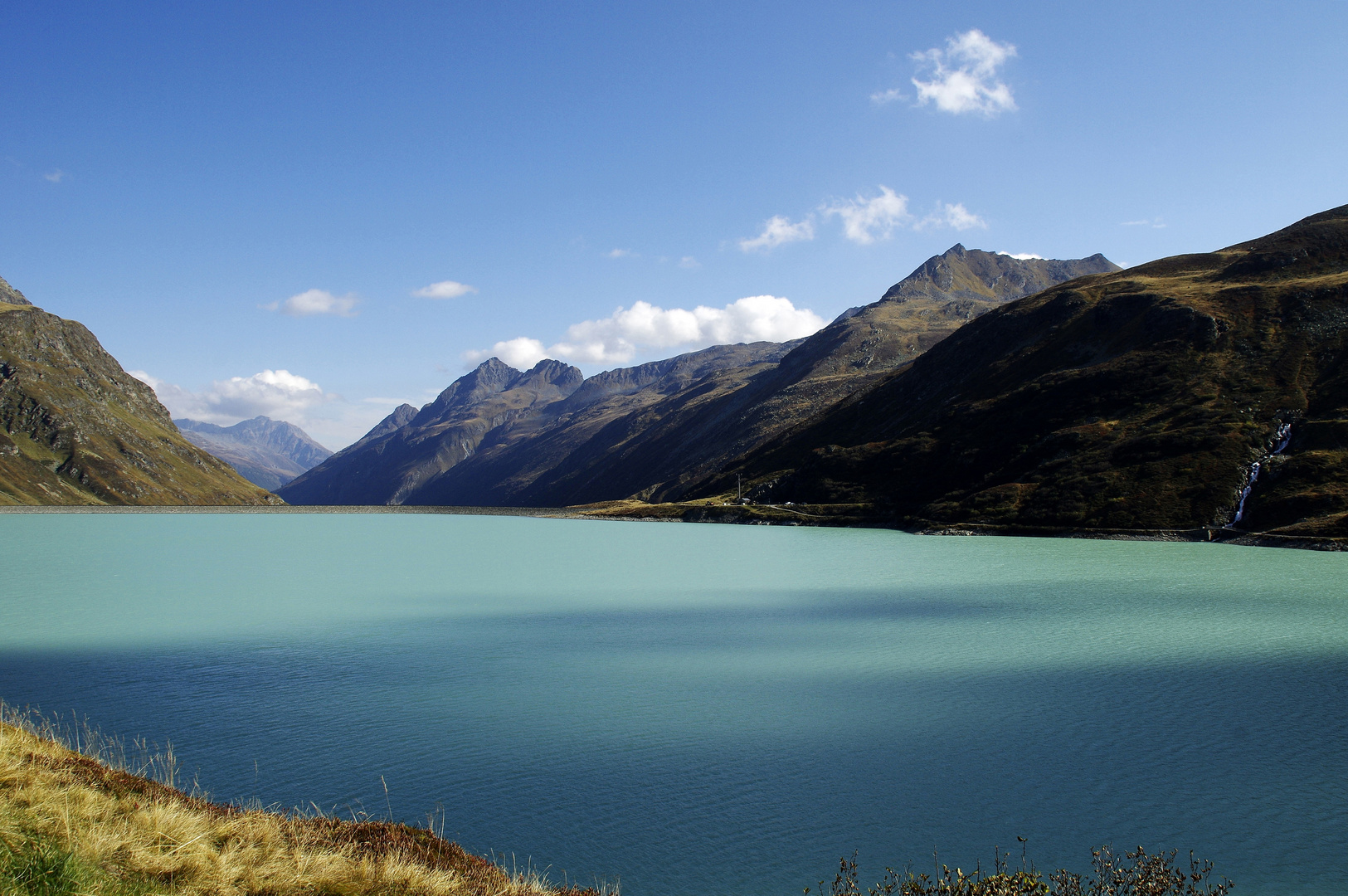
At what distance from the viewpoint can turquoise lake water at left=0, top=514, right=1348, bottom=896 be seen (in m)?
15.5

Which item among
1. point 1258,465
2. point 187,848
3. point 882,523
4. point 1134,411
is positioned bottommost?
point 882,523

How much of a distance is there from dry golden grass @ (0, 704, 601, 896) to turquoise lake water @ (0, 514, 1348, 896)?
2720 millimetres

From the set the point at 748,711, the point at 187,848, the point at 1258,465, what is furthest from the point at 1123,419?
the point at 187,848

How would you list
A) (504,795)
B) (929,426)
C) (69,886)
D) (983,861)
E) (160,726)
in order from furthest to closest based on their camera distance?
(929,426), (160,726), (504,795), (983,861), (69,886)

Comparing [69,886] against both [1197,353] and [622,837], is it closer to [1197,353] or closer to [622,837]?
[622,837]

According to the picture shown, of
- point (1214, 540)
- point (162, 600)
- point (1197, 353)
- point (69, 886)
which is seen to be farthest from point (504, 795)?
point (1197, 353)

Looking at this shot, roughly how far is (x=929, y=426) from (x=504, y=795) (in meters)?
142

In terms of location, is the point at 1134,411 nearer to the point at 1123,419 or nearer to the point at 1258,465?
the point at 1123,419

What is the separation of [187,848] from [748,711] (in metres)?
15.8

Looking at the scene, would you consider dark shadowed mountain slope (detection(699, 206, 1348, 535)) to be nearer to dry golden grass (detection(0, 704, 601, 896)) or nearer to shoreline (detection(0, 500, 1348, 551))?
shoreline (detection(0, 500, 1348, 551))

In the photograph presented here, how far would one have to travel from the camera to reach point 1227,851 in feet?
48.1

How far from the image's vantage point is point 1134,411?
116750mm

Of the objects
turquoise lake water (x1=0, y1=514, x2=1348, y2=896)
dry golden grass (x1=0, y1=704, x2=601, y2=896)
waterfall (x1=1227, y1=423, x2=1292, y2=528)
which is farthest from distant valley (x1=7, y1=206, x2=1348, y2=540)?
dry golden grass (x1=0, y1=704, x2=601, y2=896)

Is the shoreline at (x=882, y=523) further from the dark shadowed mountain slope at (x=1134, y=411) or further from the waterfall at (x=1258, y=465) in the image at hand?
the waterfall at (x=1258, y=465)
